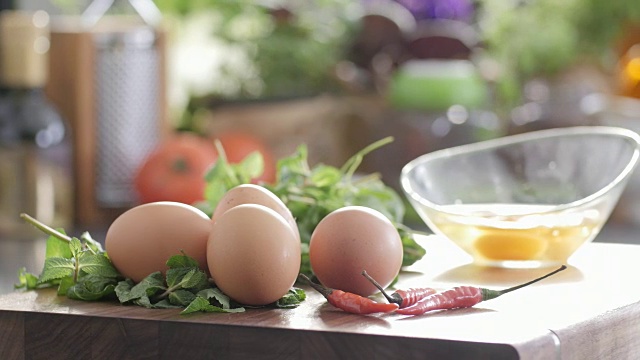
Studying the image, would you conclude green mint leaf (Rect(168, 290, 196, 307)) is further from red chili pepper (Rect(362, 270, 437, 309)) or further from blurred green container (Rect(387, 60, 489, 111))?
blurred green container (Rect(387, 60, 489, 111))

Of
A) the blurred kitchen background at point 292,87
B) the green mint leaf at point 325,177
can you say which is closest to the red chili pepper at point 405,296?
the green mint leaf at point 325,177

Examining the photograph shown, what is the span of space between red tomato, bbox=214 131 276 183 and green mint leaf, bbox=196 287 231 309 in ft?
3.61

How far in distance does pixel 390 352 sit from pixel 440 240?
1.32 feet

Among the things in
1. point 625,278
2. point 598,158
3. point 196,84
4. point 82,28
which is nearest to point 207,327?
point 625,278

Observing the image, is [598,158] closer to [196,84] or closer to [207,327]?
[207,327]

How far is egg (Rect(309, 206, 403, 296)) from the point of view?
2.35 ft

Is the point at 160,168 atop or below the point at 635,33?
below

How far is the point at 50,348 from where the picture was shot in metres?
0.67

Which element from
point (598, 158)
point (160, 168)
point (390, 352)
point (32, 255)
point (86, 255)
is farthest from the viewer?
point (160, 168)

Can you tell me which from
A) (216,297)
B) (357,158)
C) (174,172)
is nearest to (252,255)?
(216,297)

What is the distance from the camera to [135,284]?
726mm

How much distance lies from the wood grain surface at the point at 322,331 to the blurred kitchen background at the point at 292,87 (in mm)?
945

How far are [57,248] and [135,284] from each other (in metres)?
0.07

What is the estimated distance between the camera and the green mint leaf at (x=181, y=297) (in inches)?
26.8
